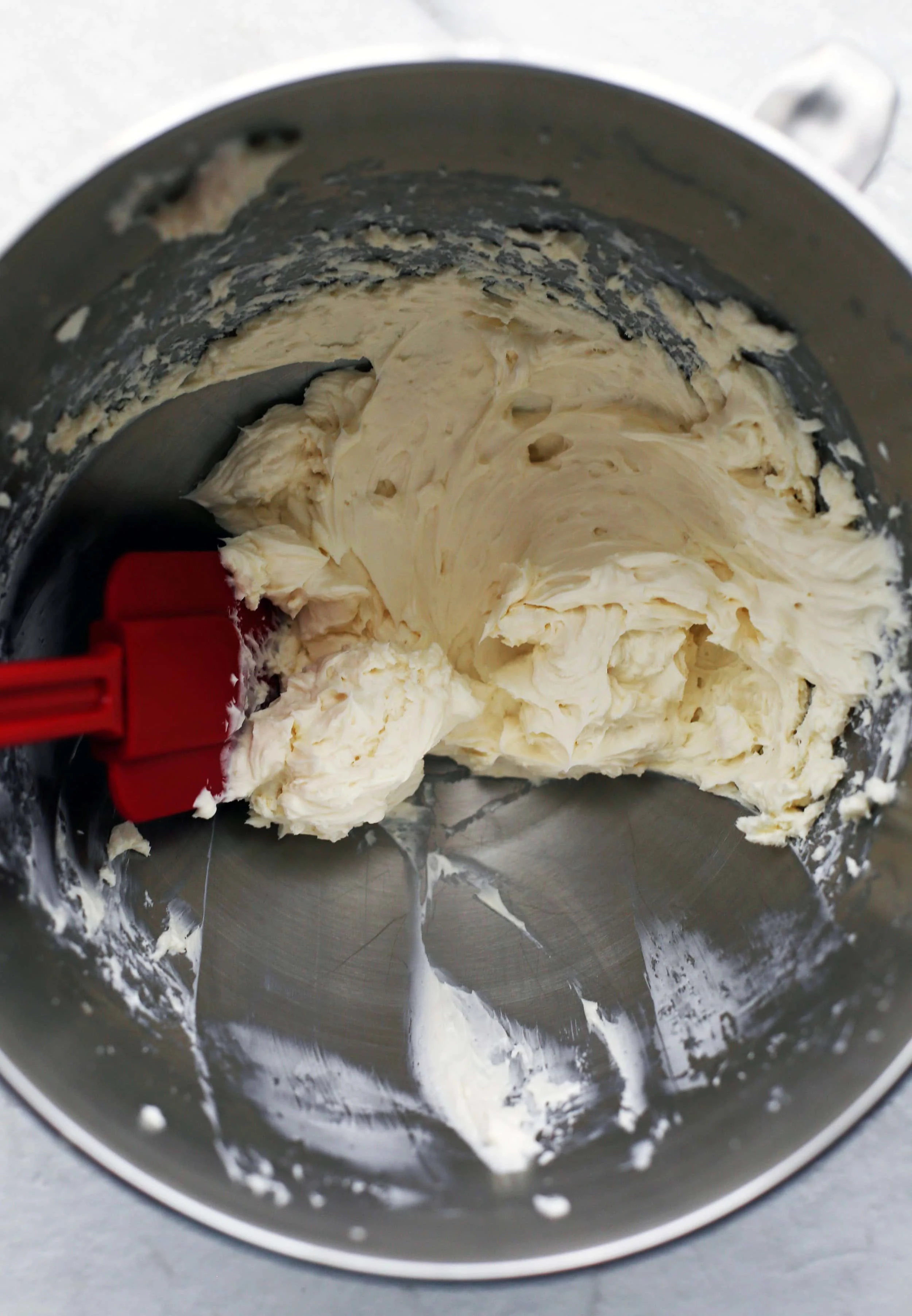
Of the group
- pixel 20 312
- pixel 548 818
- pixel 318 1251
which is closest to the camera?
pixel 20 312

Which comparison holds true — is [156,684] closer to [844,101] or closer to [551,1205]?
[551,1205]

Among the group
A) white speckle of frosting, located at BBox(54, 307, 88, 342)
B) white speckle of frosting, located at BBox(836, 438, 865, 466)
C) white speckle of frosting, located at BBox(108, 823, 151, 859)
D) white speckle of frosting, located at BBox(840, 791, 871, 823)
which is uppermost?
white speckle of frosting, located at BBox(54, 307, 88, 342)

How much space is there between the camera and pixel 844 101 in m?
0.92

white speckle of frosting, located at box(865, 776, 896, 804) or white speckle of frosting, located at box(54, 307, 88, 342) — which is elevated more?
white speckle of frosting, located at box(54, 307, 88, 342)

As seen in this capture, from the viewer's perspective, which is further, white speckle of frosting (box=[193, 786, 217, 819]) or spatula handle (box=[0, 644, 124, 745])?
white speckle of frosting (box=[193, 786, 217, 819])

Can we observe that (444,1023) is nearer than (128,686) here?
No

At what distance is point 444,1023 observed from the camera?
4.62 ft

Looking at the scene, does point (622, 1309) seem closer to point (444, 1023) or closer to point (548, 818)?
point (444, 1023)

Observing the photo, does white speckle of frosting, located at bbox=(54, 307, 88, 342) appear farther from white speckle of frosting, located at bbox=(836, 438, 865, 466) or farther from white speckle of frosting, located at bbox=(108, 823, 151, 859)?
white speckle of frosting, located at bbox=(836, 438, 865, 466)

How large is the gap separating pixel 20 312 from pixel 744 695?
1124mm

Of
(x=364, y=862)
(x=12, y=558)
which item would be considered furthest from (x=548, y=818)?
→ (x=12, y=558)

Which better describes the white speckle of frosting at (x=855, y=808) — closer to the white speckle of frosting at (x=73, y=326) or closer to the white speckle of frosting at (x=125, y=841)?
the white speckle of frosting at (x=125, y=841)

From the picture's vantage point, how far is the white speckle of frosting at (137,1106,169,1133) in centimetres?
107

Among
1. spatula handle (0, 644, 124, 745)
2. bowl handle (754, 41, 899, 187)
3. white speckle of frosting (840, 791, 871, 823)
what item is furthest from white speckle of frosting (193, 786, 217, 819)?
bowl handle (754, 41, 899, 187)
